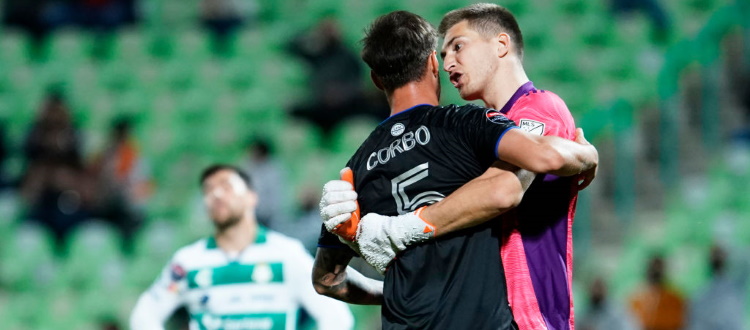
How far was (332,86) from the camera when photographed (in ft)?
33.8

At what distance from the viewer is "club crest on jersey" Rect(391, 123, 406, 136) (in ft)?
10.8

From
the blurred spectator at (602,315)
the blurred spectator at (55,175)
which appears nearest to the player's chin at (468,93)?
the blurred spectator at (602,315)

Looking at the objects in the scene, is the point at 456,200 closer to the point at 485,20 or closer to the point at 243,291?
the point at 485,20

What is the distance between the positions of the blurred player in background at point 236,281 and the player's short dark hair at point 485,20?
199 cm

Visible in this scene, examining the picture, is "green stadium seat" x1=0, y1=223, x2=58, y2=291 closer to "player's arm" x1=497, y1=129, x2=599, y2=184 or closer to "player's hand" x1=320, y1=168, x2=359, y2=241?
"player's hand" x1=320, y1=168, x2=359, y2=241

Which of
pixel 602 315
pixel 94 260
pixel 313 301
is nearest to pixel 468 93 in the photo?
pixel 313 301

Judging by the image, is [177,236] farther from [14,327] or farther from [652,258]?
[652,258]

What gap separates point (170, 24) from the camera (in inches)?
487

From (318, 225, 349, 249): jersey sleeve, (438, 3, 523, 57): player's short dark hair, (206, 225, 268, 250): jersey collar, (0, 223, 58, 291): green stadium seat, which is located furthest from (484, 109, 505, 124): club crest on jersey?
(0, 223, 58, 291): green stadium seat

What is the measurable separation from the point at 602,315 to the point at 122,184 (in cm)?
453

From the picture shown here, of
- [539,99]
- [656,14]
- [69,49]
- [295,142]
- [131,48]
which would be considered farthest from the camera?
[69,49]

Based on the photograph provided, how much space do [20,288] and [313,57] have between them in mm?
3630

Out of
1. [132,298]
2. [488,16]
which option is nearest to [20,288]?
[132,298]

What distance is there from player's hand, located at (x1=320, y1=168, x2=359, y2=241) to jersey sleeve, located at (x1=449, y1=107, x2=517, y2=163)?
1.27ft
